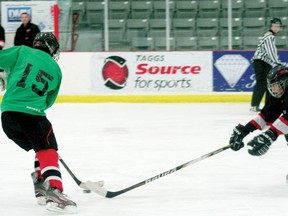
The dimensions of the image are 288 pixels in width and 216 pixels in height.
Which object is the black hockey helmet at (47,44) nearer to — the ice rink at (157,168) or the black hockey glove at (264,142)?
the ice rink at (157,168)

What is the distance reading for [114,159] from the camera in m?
4.57

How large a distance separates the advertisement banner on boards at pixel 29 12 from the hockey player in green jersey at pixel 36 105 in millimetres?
5914

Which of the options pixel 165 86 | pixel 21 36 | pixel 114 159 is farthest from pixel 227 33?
pixel 114 159

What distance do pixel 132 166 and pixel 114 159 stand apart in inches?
11.7

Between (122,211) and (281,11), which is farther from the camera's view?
(281,11)

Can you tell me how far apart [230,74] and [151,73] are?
99cm

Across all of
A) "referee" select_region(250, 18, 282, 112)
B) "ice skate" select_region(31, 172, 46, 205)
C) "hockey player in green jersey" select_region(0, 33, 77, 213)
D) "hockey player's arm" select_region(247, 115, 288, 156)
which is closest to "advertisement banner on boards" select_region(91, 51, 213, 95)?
"referee" select_region(250, 18, 282, 112)

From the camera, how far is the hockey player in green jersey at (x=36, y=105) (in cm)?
301

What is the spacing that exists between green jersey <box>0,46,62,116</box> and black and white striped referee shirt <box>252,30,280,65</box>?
15.1 ft

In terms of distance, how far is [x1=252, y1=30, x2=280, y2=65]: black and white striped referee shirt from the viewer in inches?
289

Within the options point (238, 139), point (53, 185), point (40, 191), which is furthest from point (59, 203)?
point (238, 139)

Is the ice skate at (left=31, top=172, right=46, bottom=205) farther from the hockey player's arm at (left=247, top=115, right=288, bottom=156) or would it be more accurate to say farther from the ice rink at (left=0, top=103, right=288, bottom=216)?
the hockey player's arm at (left=247, top=115, right=288, bottom=156)

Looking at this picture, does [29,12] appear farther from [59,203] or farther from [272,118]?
[59,203]

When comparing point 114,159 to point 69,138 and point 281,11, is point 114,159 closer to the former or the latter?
point 69,138
